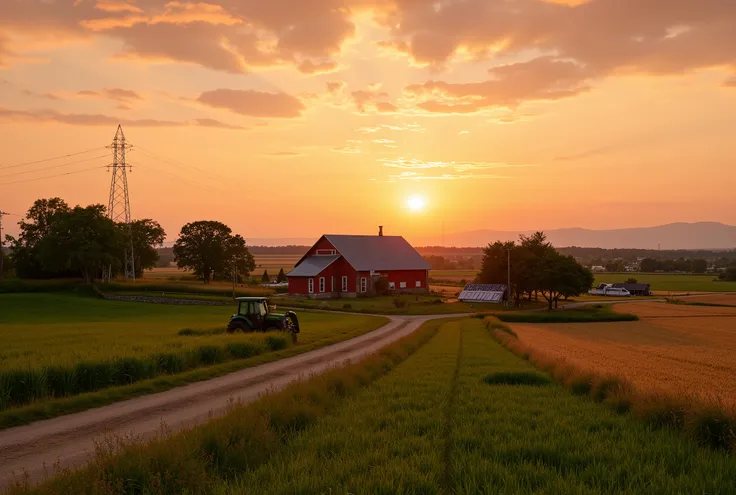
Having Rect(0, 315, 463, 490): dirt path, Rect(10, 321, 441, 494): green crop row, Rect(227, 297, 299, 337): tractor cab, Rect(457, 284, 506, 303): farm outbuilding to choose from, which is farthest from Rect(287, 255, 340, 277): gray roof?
Rect(10, 321, 441, 494): green crop row

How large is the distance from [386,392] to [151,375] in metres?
10.8

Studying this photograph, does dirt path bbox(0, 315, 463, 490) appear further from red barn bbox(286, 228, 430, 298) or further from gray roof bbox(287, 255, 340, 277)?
red barn bbox(286, 228, 430, 298)

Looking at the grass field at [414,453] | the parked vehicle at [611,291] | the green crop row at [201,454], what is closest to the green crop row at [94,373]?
the green crop row at [201,454]

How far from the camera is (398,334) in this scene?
42812 millimetres

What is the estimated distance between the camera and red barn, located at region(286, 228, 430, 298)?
8625 centimetres

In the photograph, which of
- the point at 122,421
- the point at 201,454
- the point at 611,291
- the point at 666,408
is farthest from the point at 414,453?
the point at 611,291

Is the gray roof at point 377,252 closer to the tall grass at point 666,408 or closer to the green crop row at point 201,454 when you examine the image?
the tall grass at point 666,408

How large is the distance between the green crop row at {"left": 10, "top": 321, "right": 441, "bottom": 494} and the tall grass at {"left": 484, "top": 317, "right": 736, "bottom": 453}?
7.16 meters

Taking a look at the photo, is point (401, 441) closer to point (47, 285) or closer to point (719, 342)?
point (719, 342)

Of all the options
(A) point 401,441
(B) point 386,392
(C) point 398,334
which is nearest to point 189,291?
(C) point 398,334

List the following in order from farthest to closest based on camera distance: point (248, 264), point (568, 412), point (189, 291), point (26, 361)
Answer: point (248, 264), point (189, 291), point (26, 361), point (568, 412)

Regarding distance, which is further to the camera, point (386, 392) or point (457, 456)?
point (386, 392)

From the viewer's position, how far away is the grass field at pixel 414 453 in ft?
26.7

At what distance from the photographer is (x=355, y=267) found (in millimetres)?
88062
